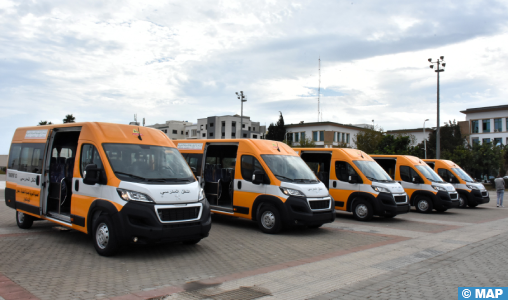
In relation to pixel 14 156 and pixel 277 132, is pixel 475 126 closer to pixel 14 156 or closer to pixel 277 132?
pixel 277 132

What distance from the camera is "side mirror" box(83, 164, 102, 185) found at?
720cm

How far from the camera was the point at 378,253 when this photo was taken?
8.26 metres

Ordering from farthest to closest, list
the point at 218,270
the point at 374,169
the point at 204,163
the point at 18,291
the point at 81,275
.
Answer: the point at 374,169, the point at 204,163, the point at 218,270, the point at 81,275, the point at 18,291

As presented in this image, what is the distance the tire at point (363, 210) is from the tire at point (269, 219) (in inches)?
177

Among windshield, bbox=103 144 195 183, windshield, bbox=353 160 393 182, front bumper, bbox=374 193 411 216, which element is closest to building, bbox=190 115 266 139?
windshield, bbox=353 160 393 182

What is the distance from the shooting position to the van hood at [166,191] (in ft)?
23.1

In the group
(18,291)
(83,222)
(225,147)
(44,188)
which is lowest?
(18,291)

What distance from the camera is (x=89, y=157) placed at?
789cm

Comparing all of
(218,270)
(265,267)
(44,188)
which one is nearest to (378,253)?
(265,267)

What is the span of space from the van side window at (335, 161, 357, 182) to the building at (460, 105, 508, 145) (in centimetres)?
6688

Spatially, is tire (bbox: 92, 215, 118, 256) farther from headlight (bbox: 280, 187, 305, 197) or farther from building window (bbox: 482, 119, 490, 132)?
building window (bbox: 482, 119, 490, 132)

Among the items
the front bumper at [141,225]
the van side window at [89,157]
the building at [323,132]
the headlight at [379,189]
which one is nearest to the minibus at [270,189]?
the headlight at [379,189]

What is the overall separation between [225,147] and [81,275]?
7.35 m

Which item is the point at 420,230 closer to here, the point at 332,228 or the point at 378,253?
the point at 332,228
